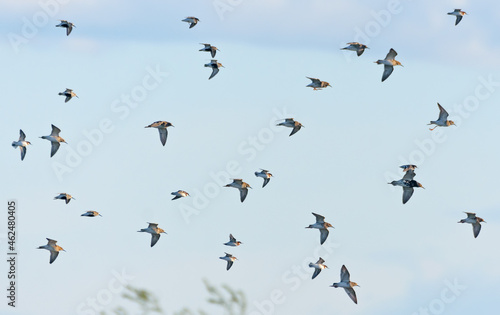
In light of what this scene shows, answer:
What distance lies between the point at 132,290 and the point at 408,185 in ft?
96.3

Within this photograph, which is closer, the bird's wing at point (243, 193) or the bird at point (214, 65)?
the bird at point (214, 65)

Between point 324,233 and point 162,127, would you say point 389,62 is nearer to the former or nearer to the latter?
point 324,233

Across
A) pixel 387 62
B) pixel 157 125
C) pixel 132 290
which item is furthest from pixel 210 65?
pixel 132 290

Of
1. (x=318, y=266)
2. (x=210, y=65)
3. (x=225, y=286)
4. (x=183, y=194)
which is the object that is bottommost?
(x=225, y=286)

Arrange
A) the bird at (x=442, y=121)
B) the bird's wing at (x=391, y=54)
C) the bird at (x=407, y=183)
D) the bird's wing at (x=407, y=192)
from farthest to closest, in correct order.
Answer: the bird's wing at (x=407, y=192) < the bird at (x=407, y=183) < the bird's wing at (x=391, y=54) < the bird at (x=442, y=121)

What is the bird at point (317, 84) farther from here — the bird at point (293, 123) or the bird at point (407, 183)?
the bird at point (407, 183)

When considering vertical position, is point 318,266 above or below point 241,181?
below

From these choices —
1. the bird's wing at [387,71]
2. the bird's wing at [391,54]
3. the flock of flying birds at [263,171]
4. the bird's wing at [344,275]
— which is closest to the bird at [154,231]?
the flock of flying birds at [263,171]

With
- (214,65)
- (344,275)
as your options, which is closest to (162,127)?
(214,65)

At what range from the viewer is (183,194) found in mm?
88938

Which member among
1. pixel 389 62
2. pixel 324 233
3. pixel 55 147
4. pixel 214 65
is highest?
pixel 214 65

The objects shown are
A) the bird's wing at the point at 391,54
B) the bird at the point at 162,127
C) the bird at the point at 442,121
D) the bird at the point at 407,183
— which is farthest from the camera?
the bird at the point at 162,127

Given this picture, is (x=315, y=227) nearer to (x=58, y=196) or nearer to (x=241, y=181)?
(x=241, y=181)

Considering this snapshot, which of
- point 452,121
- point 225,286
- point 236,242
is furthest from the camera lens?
point 236,242
